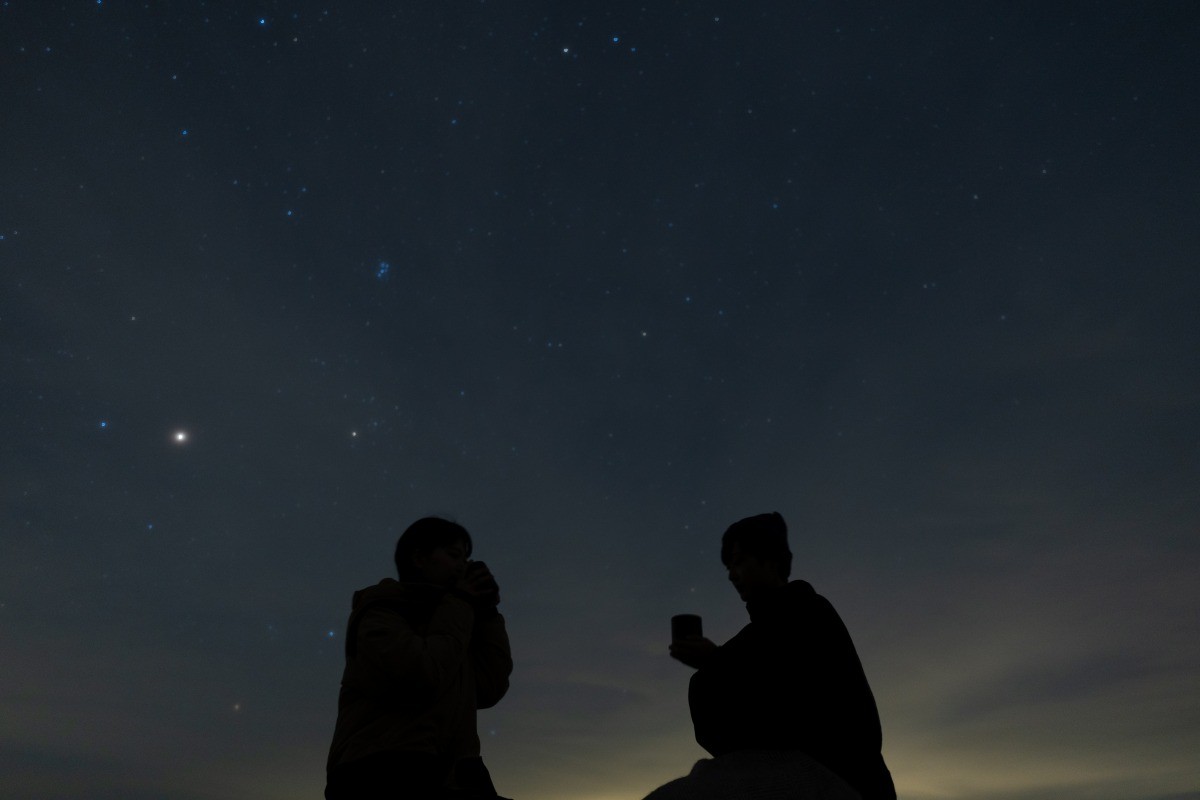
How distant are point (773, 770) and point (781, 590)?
69cm

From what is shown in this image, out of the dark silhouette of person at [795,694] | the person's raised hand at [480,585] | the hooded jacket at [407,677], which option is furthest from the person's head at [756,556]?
the hooded jacket at [407,677]

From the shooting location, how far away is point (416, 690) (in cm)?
257

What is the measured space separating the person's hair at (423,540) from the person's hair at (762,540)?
1159mm

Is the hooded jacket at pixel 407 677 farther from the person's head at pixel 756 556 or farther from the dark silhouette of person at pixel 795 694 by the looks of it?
the person's head at pixel 756 556

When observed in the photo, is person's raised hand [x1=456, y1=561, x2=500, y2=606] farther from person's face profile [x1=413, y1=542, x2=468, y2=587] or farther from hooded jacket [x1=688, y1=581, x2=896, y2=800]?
hooded jacket [x1=688, y1=581, x2=896, y2=800]

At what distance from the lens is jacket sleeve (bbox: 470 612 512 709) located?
3.12 metres

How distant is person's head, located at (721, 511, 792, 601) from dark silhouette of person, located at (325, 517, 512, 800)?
1.02m

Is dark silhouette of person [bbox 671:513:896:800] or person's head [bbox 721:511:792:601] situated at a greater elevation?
person's head [bbox 721:511:792:601]

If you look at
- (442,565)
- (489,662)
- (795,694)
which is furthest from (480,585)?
(795,694)

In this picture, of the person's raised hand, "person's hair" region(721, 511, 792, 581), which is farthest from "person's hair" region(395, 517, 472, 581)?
"person's hair" region(721, 511, 792, 581)

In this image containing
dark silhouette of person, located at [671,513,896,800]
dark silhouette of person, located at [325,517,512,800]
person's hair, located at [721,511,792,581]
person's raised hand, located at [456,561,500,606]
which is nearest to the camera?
dark silhouette of person, located at [671,513,896,800]

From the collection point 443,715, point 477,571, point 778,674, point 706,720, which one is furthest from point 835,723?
point 477,571

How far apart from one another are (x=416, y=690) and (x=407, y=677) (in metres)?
0.06

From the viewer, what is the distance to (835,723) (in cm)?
240
